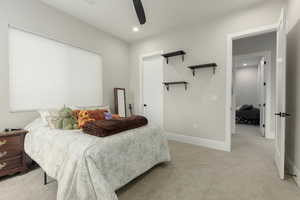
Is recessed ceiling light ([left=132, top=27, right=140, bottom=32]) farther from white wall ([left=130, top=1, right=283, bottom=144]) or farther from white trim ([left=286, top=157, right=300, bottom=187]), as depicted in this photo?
white trim ([left=286, top=157, right=300, bottom=187])

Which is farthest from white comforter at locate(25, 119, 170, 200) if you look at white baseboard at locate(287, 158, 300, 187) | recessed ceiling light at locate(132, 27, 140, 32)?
recessed ceiling light at locate(132, 27, 140, 32)

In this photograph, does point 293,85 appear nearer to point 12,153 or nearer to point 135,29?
point 135,29

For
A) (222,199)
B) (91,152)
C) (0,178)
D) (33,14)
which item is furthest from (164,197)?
(33,14)

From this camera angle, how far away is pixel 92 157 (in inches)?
54.1

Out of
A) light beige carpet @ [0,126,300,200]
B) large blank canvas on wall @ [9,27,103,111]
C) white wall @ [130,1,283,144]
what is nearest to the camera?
light beige carpet @ [0,126,300,200]

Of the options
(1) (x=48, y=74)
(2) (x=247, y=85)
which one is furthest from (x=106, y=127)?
(2) (x=247, y=85)

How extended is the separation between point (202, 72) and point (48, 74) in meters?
3.41

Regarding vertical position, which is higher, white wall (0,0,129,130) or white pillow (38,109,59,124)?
white wall (0,0,129,130)

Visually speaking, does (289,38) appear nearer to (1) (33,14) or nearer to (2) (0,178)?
(1) (33,14)

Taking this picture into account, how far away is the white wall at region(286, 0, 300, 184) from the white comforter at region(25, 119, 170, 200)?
196 centimetres

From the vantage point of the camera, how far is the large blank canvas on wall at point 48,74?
7.91 ft

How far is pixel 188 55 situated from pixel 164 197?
311 centimetres

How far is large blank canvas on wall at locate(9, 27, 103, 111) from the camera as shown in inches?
95.0

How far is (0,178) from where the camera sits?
2027 millimetres
